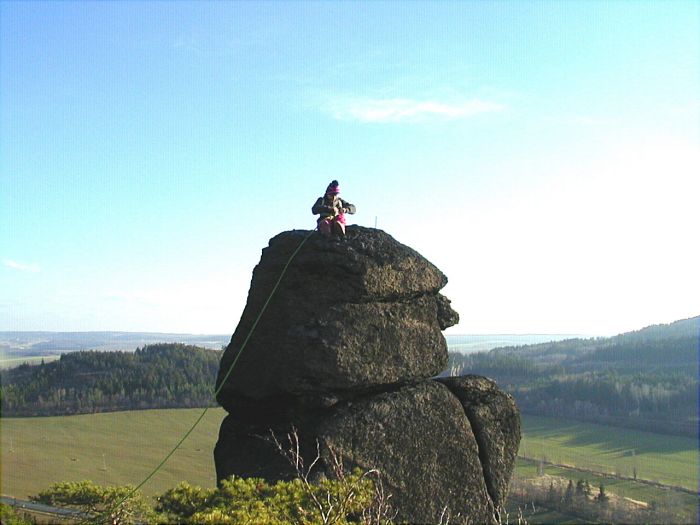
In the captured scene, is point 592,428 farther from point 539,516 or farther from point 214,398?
point 214,398

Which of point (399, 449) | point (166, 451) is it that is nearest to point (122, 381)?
point (399, 449)

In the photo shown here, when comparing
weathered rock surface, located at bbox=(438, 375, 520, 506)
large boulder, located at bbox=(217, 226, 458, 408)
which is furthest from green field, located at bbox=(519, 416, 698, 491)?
large boulder, located at bbox=(217, 226, 458, 408)

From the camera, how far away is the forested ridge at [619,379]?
4343 inches

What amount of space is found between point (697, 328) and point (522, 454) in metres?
45.4

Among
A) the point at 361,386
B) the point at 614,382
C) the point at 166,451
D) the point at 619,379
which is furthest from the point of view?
the point at 619,379

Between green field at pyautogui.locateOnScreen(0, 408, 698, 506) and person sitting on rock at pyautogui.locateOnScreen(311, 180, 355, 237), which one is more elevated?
person sitting on rock at pyautogui.locateOnScreen(311, 180, 355, 237)

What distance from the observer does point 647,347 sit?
140 metres

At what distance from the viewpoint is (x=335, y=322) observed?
13578 mm

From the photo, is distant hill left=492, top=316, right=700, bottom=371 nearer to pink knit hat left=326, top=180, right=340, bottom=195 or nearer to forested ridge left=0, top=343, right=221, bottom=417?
forested ridge left=0, top=343, right=221, bottom=417

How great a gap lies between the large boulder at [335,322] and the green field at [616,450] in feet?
277

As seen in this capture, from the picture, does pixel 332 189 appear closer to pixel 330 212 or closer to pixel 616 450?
pixel 330 212

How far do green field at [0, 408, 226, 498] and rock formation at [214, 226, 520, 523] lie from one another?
4757 millimetres

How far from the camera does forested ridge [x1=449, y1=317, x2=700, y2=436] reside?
110 metres

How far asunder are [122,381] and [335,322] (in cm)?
1317
